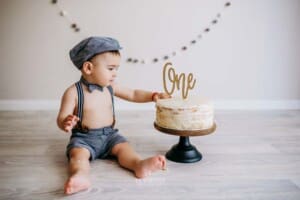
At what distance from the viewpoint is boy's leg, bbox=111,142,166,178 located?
1131 mm

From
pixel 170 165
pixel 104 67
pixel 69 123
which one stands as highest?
pixel 104 67

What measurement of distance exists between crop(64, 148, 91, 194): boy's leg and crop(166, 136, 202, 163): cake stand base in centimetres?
32

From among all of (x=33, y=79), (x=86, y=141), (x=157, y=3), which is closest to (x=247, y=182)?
(x=86, y=141)

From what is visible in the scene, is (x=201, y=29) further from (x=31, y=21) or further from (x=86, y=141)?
(x=86, y=141)

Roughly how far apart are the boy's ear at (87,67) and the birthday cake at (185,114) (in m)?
0.28

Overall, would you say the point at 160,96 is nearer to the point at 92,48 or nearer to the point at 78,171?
the point at 92,48

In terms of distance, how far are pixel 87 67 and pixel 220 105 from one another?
112 cm

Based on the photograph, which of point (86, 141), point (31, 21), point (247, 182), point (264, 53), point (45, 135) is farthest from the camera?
point (264, 53)

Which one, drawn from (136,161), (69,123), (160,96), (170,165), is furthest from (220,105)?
(69,123)

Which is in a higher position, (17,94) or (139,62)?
(139,62)

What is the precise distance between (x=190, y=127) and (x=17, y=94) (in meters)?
1.27

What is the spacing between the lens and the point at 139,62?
2.09 meters

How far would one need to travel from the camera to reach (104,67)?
1266 mm

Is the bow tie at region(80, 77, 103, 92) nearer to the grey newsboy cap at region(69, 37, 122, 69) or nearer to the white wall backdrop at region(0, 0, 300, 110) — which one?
the grey newsboy cap at region(69, 37, 122, 69)
